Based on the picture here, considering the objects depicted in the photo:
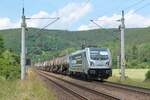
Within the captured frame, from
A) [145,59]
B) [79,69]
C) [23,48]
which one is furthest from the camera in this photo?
[145,59]

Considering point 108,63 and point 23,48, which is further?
point 108,63

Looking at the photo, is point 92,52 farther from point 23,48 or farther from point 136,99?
point 136,99

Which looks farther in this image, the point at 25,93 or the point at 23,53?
the point at 23,53

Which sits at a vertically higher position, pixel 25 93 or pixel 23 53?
pixel 23 53

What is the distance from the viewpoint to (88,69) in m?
47.2

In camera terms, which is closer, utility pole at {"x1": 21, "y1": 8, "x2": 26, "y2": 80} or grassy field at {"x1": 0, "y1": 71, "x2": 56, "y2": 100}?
grassy field at {"x1": 0, "y1": 71, "x2": 56, "y2": 100}

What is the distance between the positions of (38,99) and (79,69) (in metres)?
30.6

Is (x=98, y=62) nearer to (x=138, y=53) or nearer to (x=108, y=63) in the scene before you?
(x=108, y=63)

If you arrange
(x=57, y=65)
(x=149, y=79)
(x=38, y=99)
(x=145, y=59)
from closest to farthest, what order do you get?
1. (x=38, y=99)
2. (x=149, y=79)
3. (x=57, y=65)
4. (x=145, y=59)

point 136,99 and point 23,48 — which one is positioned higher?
point 23,48

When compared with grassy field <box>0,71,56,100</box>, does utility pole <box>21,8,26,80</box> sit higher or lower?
higher

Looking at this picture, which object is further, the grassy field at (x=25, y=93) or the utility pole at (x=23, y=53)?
the utility pole at (x=23, y=53)

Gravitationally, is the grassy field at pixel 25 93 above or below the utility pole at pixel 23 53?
below

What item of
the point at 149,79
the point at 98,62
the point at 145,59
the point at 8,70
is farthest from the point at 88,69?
the point at 145,59
